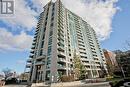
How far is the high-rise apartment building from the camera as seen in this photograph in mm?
76188

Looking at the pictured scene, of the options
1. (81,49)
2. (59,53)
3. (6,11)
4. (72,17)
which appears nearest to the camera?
(6,11)

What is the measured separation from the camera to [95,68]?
115 m

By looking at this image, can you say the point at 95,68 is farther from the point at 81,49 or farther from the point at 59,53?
the point at 59,53

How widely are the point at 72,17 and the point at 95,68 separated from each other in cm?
3725

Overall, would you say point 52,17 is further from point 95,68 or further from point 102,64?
point 102,64

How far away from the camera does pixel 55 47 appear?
3039 inches

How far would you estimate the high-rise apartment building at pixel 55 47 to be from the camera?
76188mm

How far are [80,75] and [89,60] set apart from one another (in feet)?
134

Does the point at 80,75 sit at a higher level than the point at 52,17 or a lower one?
lower

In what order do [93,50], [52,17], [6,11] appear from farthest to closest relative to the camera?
1. [93,50]
2. [52,17]
3. [6,11]

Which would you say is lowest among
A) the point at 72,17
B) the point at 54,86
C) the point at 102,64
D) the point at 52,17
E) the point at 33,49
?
the point at 54,86

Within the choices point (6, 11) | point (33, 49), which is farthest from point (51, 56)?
point (6, 11)

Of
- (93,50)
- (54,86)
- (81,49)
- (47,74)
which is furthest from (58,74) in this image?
(93,50)

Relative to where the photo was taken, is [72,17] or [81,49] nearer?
[81,49]
